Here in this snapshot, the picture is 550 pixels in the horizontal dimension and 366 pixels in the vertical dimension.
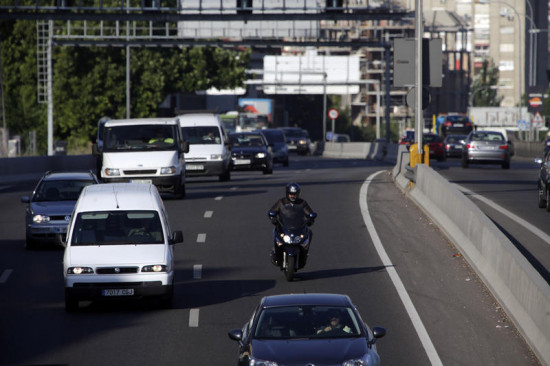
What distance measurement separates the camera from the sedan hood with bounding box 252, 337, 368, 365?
32.4 ft

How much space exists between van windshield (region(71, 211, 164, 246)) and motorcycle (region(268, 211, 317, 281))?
224 centimetres

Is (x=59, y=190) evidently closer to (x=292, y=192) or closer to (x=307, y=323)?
(x=292, y=192)

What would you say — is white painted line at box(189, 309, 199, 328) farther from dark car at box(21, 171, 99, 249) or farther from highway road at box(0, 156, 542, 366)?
dark car at box(21, 171, 99, 249)

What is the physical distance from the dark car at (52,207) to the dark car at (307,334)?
39.1 feet

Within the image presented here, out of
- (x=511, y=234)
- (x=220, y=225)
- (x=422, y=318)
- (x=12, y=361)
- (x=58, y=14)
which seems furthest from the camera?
(x=58, y=14)

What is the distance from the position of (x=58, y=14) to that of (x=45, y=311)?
2990cm

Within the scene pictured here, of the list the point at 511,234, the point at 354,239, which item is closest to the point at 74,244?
the point at 354,239

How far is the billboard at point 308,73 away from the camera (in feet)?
438

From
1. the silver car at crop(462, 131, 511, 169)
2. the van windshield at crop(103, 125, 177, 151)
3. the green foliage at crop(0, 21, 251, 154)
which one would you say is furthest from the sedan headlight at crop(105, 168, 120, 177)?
the green foliage at crop(0, 21, 251, 154)

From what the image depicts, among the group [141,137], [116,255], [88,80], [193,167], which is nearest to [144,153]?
[141,137]

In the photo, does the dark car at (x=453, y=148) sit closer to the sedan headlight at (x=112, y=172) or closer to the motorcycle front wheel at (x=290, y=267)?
the sedan headlight at (x=112, y=172)

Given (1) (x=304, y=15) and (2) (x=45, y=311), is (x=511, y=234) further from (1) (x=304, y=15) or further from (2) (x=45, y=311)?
(1) (x=304, y=15)

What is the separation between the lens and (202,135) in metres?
38.5

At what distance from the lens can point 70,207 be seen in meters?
23.2
